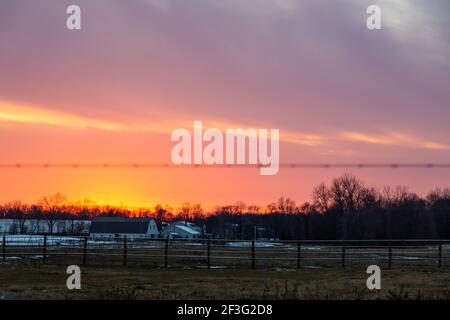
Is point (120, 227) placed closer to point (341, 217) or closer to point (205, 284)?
point (341, 217)

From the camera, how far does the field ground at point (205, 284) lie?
11.0 m

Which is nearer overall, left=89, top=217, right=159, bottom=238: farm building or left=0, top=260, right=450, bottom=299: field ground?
left=0, top=260, right=450, bottom=299: field ground

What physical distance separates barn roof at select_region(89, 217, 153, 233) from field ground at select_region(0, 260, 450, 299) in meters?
90.5

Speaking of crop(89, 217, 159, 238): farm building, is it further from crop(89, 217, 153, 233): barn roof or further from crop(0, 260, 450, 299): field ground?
crop(0, 260, 450, 299): field ground

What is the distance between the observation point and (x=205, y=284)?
45.7ft

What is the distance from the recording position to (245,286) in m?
13.4

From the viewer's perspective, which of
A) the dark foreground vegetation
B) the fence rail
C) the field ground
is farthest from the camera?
the dark foreground vegetation

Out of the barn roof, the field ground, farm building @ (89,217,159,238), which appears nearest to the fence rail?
the field ground

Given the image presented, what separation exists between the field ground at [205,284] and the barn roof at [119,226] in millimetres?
90486

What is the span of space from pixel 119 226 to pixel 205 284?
3894 inches

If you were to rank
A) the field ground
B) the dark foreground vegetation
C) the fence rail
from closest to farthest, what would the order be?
the field ground → the fence rail → the dark foreground vegetation

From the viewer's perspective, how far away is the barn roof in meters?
109
